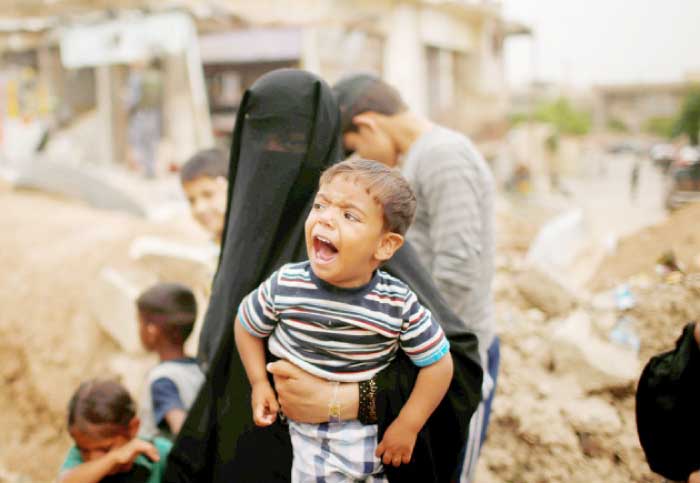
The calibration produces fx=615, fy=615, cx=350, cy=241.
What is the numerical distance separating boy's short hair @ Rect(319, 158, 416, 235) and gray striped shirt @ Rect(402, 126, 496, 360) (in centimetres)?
55

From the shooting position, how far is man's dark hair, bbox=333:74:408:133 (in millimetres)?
2068

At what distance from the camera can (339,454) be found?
1384 millimetres

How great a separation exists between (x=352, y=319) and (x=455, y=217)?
2.36 ft

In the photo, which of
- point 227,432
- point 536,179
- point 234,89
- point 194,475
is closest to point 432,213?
point 227,432

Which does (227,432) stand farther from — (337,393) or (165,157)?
(165,157)

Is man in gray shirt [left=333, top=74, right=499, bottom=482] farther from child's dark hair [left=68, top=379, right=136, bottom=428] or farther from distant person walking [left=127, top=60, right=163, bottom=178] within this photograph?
distant person walking [left=127, top=60, right=163, bottom=178]

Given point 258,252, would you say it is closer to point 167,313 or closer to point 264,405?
point 264,405

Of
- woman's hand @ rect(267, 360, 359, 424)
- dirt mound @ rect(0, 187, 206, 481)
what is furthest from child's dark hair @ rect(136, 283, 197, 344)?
dirt mound @ rect(0, 187, 206, 481)

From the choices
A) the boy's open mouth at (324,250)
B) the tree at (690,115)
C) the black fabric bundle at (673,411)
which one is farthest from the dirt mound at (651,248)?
the tree at (690,115)

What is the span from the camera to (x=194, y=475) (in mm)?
1650

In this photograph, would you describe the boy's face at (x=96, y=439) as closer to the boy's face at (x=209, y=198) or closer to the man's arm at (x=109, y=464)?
the man's arm at (x=109, y=464)

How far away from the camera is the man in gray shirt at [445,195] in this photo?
1.91 m

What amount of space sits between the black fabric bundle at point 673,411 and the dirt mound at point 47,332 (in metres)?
3.39

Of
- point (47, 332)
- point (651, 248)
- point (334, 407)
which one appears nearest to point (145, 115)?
point (47, 332)
